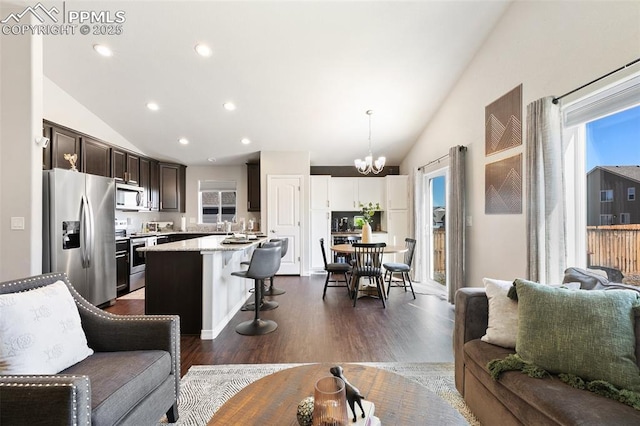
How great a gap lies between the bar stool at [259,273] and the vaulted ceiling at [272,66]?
2.41 m

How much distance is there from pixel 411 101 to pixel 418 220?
2115 millimetres

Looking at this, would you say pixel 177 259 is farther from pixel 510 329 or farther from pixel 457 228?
pixel 457 228

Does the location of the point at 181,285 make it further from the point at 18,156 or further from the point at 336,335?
the point at 18,156

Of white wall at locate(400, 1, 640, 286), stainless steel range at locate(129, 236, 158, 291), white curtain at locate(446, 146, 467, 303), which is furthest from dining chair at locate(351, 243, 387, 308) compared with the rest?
stainless steel range at locate(129, 236, 158, 291)

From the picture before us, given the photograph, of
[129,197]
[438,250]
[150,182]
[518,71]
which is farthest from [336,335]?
[150,182]

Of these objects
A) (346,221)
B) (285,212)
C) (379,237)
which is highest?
(285,212)

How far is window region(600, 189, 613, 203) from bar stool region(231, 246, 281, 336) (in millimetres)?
2835

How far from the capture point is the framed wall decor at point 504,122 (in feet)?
8.71

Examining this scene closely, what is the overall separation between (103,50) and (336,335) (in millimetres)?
4238

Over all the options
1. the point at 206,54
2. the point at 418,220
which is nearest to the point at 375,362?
the point at 418,220

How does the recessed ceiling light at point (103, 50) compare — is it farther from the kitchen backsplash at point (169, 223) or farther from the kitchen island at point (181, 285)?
the kitchen backsplash at point (169, 223)

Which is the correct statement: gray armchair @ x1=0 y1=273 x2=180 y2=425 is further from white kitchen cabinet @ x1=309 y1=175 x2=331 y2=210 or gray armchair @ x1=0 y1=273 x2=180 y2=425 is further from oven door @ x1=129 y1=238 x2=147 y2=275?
white kitchen cabinet @ x1=309 y1=175 x2=331 y2=210

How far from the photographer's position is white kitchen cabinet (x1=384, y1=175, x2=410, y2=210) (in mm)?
6008

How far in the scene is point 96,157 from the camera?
4375 millimetres
